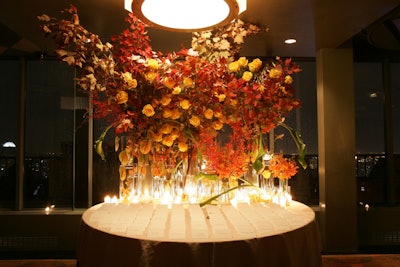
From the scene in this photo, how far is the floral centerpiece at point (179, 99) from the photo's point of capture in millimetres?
1801

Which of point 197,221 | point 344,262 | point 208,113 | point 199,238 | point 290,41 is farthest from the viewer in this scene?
point 290,41

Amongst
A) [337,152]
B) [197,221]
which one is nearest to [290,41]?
[337,152]

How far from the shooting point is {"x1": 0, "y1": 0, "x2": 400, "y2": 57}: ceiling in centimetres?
290

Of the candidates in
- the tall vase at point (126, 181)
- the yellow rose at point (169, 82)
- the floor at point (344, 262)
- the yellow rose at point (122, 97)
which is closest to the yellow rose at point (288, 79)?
the yellow rose at point (169, 82)

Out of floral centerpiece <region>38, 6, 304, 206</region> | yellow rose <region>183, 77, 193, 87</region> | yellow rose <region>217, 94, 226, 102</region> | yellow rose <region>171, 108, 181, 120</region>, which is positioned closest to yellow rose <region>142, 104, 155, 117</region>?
floral centerpiece <region>38, 6, 304, 206</region>

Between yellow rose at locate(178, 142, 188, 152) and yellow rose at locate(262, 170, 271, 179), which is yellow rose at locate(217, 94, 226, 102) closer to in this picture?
yellow rose at locate(178, 142, 188, 152)

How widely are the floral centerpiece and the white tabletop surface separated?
0.20 metres

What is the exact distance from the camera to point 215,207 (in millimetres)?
1889

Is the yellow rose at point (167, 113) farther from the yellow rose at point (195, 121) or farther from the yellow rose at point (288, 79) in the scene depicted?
the yellow rose at point (288, 79)

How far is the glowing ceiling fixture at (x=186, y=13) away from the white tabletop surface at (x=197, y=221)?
0.91 m

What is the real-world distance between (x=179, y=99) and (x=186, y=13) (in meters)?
0.42

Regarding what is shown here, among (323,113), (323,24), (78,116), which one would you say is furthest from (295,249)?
(78,116)

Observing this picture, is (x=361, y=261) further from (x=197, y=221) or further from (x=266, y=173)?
(x=197, y=221)

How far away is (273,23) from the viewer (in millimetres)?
3312
